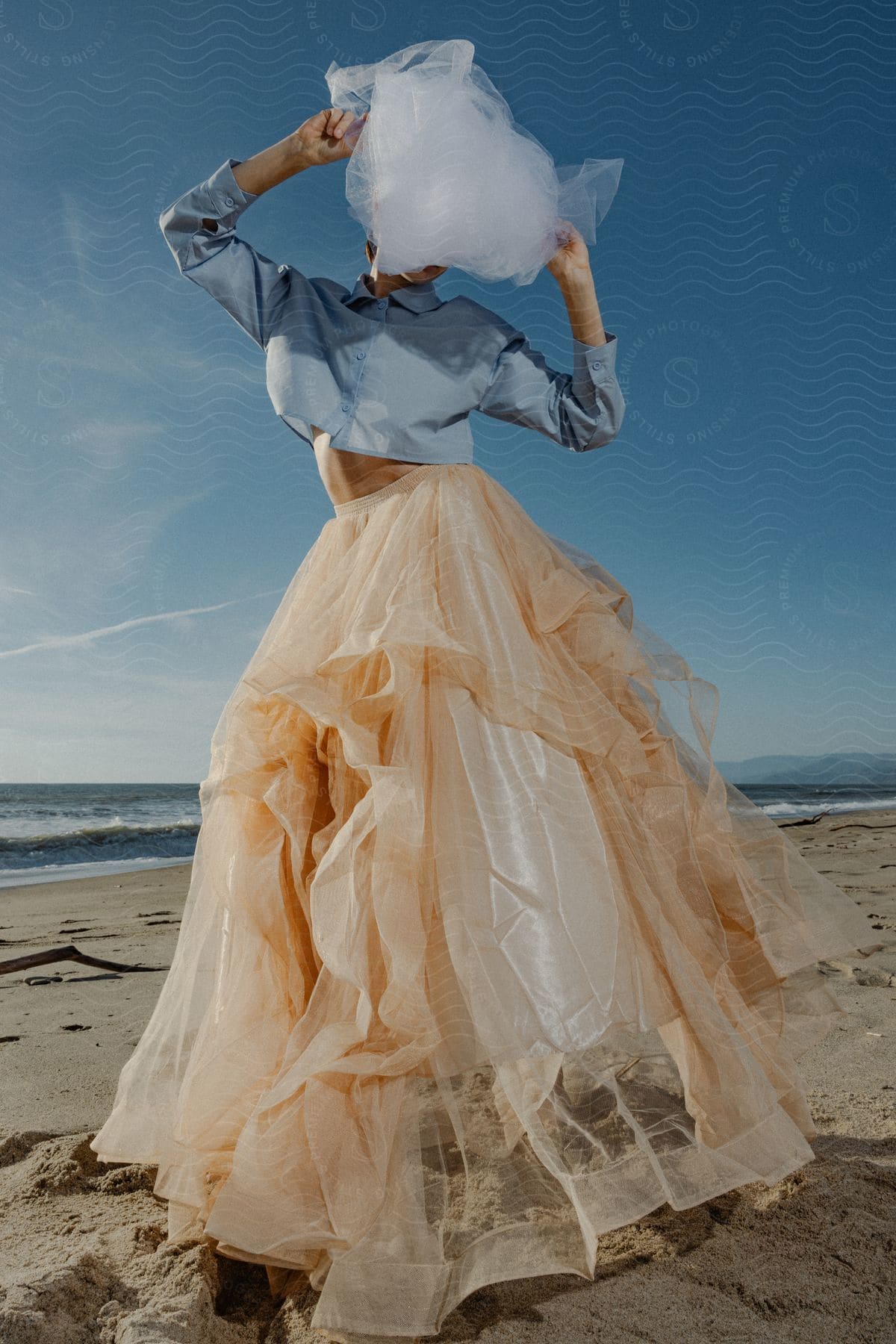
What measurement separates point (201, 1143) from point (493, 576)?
3.61ft

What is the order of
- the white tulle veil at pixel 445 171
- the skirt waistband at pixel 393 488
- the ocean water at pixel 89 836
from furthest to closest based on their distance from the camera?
the ocean water at pixel 89 836 → the skirt waistband at pixel 393 488 → the white tulle veil at pixel 445 171

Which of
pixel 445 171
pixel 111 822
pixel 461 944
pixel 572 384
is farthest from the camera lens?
pixel 111 822

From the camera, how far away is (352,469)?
1878 millimetres

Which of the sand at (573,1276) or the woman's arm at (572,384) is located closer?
the sand at (573,1276)

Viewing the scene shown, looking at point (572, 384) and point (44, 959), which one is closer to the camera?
point (572, 384)

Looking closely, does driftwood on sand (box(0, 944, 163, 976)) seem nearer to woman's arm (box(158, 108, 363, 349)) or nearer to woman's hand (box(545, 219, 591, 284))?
woman's arm (box(158, 108, 363, 349))

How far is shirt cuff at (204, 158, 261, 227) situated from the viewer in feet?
5.80

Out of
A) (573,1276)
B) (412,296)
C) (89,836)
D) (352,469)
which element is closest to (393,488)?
(352,469)

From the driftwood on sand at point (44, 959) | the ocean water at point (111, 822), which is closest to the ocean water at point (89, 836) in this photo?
the ocean water at point (111, 822)

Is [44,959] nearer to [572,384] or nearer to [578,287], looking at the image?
[572,384]

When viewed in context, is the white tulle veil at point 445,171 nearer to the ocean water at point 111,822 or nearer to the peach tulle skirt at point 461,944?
the peach tulle skirt at point 461,944

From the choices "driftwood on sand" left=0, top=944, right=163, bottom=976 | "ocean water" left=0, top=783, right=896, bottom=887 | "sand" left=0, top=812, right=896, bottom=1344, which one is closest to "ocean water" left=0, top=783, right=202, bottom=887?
"ocean water" left=0, top=783, right=896, bottom=887

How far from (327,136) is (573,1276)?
2093mm

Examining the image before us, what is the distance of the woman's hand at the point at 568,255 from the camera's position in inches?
72.6
